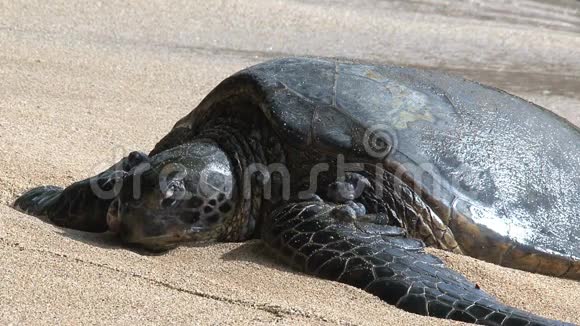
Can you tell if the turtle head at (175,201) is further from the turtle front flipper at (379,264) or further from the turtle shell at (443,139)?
the turtle shell at (443,139)

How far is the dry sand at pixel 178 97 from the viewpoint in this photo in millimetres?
3307

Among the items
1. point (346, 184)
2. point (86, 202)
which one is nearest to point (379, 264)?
point (346, 184)

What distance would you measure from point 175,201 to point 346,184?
2.42 ft

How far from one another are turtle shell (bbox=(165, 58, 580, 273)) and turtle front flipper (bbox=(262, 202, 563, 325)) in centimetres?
33

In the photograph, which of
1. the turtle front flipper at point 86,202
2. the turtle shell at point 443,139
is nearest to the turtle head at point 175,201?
the turtle front flipper at point 86,202

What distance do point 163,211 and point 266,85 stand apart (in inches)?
31.9

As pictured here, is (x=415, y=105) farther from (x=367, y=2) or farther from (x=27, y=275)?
(x=367, y=2)

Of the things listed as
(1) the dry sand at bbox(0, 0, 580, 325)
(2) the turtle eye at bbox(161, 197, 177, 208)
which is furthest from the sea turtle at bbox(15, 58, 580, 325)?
(1) the dry sand at bbox(0, 0, 580, 325)

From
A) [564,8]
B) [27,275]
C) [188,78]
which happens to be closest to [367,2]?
[564,8]

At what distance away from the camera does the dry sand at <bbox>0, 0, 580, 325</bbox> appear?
3.31 meters

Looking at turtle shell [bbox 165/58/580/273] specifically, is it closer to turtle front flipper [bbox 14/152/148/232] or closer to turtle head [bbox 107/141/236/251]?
turtle head [bbox 107/141/236/251]

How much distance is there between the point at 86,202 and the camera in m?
4.32

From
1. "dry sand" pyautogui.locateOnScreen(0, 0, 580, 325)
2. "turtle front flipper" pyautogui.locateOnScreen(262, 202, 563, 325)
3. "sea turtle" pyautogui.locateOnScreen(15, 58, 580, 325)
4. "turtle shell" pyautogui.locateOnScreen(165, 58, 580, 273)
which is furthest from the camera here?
"turtle shell" pyautogui.locateOnScreen(165, 58, 580, 273)

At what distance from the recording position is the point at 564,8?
11898 mm
